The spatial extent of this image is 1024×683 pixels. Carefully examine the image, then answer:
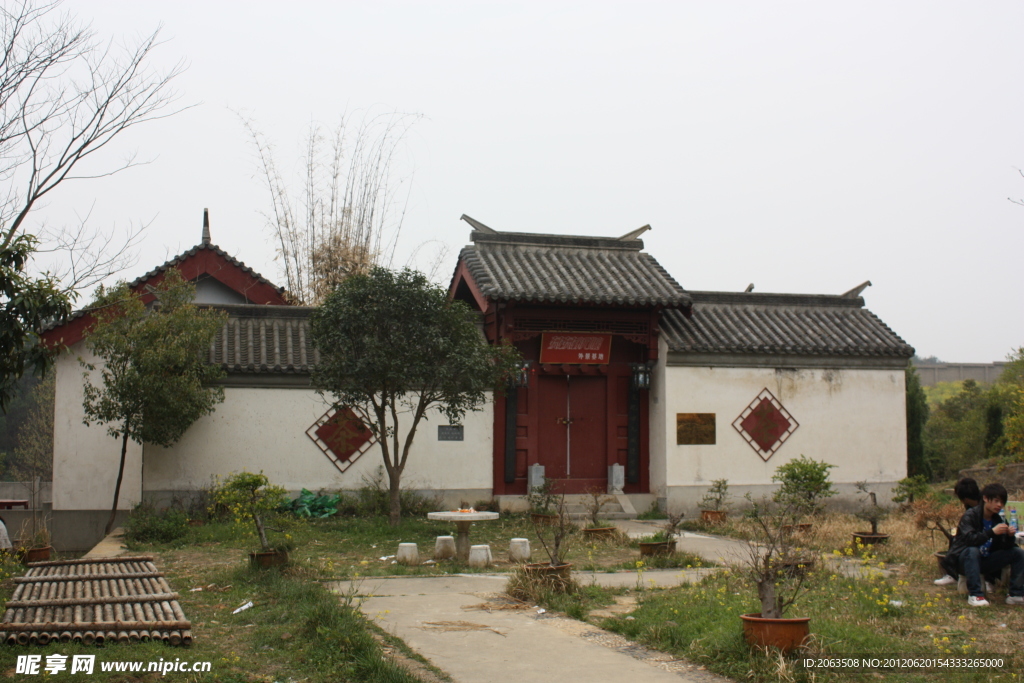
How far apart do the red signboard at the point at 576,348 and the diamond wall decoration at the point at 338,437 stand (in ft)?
10.2

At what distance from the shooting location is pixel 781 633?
Result: 4.79 m

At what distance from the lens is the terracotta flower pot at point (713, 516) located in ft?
40.6

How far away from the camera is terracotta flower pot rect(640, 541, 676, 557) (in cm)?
909

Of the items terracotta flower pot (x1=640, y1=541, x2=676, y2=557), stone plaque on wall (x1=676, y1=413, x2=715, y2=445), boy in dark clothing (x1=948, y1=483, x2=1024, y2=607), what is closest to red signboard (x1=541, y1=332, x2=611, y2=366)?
stone plaque on wall (x1=676, y1=413, x2=715, y2=445)

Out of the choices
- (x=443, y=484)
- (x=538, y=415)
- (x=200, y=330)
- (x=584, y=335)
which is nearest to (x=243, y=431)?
(x=200, y=330)

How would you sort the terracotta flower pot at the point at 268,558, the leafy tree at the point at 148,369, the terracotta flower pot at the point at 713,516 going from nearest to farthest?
the terracotta flower pot at the point at 268,558
the leafy tree at the point at 148,369
the terracotta flower pot at the point at 713,516

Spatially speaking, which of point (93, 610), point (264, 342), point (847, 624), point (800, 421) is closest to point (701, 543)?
point (800, 421)

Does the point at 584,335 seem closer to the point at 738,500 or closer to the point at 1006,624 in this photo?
the point at 738,500

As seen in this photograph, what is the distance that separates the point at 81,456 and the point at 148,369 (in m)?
2.57

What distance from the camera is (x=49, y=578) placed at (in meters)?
6.69

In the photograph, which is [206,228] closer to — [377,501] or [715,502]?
[377,501]

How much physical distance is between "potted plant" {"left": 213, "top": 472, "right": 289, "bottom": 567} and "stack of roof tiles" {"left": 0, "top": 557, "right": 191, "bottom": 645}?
1062 mm

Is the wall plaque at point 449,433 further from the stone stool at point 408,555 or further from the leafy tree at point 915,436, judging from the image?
the leafy tree at point 915,436

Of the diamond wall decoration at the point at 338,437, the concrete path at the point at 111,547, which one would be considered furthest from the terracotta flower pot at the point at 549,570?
the diamond wall decoration at the point at 338,437
